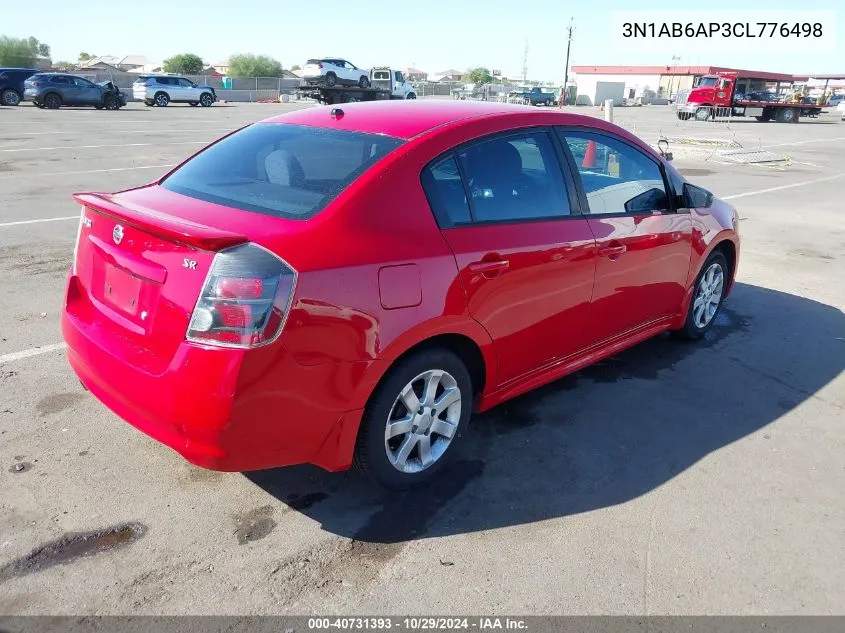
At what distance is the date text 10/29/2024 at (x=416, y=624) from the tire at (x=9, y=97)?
3385 centimetres

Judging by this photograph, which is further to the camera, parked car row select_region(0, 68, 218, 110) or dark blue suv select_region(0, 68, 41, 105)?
dark blue suv select_region(0, 68, 41, 105)

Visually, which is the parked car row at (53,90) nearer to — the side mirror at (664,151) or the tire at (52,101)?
the tire at (52,101)

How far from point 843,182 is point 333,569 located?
649 inches

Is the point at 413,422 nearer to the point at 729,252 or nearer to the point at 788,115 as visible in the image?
the point at 729,252

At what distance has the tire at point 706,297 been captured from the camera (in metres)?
5.12

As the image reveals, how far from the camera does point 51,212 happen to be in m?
8.71

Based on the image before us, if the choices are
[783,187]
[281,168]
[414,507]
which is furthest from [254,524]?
[783,187]

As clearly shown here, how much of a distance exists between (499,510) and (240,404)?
4.35ft

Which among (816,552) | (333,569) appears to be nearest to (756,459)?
(816,552)

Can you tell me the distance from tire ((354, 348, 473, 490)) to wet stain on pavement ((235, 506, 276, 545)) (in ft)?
1.46

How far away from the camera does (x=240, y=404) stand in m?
2.53

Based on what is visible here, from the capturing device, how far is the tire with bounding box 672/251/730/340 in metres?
5.12

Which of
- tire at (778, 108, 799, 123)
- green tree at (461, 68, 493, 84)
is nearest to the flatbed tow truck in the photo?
tire at (778, 108, 799, 123)

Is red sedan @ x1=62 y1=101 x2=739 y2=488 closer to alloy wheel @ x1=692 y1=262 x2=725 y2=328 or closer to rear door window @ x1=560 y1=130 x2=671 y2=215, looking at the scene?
rear door window @ x1=560 y1=130 x2=671 y2=215
